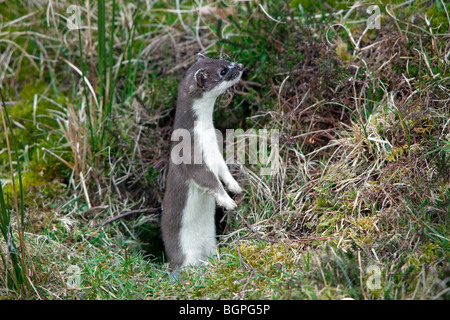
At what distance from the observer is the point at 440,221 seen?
10.7 feet

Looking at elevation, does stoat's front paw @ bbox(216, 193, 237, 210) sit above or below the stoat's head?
below

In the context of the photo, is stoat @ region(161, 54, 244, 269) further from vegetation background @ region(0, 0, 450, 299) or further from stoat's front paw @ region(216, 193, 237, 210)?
vegetation background @ region(0, 0, 450, 299)

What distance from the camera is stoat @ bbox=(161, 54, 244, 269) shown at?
4.43m

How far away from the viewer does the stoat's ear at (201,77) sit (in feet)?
14.5

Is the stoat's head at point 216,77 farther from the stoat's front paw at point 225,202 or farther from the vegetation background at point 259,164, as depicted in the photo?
the stoat's front paw at point 225,202

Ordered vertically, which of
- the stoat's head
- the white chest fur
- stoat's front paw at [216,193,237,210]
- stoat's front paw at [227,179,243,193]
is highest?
the stoat's head

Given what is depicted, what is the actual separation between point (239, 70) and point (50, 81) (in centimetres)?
298

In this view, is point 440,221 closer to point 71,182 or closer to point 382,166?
point 382,166

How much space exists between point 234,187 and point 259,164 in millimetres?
363

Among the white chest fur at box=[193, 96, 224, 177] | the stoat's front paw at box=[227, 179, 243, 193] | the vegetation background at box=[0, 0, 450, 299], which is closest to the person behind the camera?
the vegetation background at box=[0, 0, 450, 299]

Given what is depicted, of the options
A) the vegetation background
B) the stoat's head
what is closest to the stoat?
the stoat's head

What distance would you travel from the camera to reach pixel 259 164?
471 centimetres
